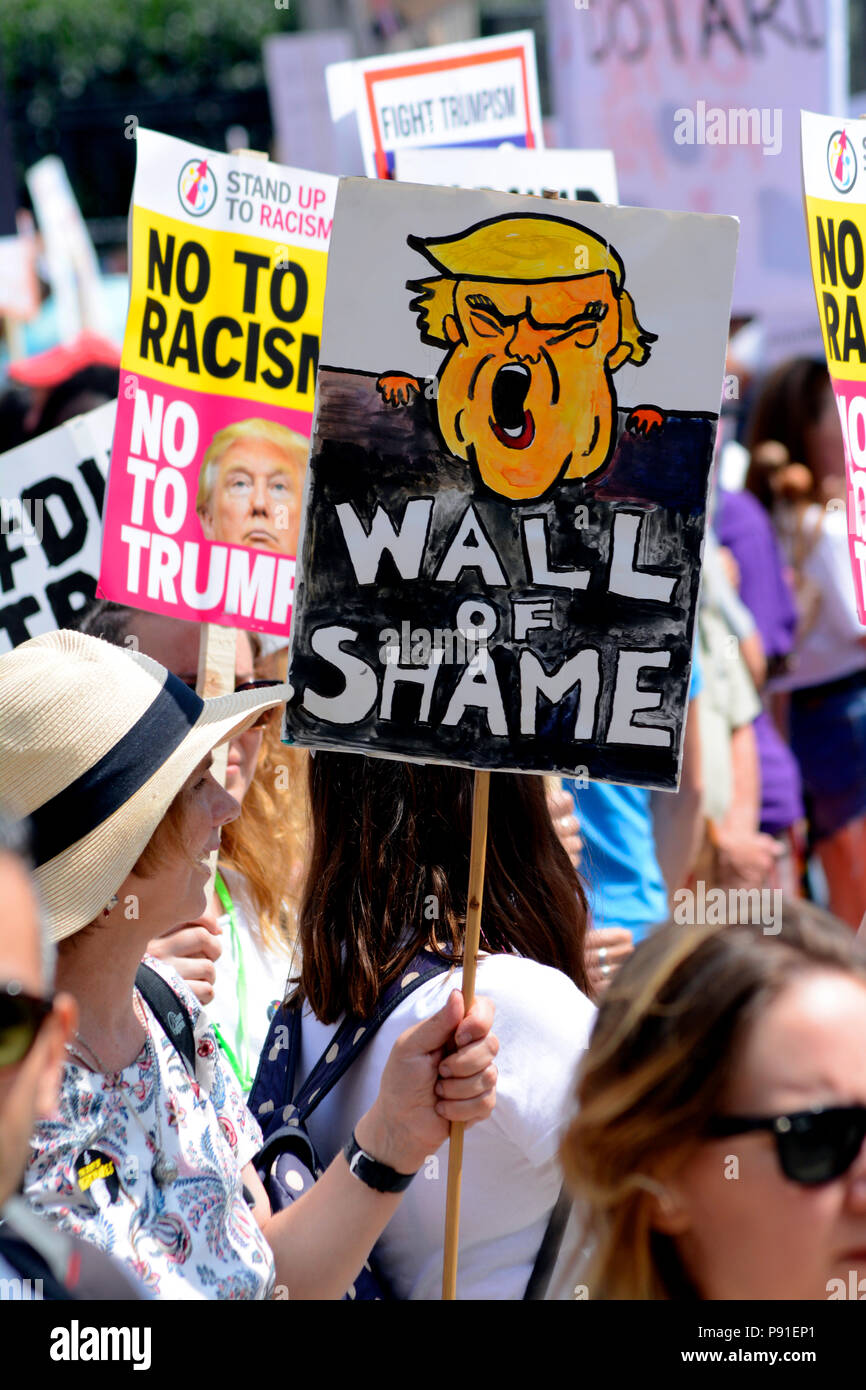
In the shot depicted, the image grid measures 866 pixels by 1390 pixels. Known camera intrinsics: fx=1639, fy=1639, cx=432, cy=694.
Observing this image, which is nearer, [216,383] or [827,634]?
[216,383]

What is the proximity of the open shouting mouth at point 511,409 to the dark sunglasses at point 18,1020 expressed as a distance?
1.01m

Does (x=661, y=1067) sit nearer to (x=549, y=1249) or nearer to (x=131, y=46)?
(x=549, y=1249)

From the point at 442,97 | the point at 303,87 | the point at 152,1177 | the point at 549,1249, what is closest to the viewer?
the point at 152,1177

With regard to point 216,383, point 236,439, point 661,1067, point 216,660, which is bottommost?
point 216,660

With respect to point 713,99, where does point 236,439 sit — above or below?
below

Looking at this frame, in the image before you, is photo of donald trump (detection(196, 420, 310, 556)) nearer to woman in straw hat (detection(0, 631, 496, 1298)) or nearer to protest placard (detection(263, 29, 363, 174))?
woman in straw hat (detection(0, 631, 496, 1298))

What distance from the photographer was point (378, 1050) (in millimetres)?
2080

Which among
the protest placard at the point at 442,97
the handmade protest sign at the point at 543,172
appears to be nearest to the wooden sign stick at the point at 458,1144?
the handmade protest sign at the point at 543,172

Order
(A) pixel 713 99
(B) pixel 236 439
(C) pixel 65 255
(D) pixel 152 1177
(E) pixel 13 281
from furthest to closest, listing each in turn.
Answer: (C) pixel 65 255
(E) pixel 13 281
(A) pixel 713 99
(B) pixel 236 439
(D) pixel 152 1177

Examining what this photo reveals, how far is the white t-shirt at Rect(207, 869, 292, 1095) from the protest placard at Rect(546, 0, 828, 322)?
191 inches

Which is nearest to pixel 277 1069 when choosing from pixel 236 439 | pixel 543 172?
pixel 236 439

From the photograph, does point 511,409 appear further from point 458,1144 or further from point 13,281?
point 13,281

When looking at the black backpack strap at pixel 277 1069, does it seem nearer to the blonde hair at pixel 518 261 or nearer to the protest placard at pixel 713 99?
the blonde hair at pixel 518 261

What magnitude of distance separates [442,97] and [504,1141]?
3178 mm
